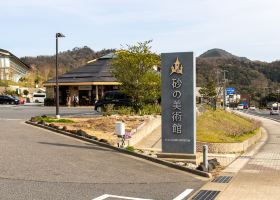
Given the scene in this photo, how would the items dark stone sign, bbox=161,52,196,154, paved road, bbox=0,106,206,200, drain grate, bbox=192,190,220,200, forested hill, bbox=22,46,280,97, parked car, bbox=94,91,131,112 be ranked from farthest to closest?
1. forested hill, bbox=22,46,280,97
2. parked car, bbox=94,91,131,112
3. dark stone sign, bbox=161,52,196,154
4. drain grate, bbox=192,190,220,200
5. paved road, bbox=0,106,206,200

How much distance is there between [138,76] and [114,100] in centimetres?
424

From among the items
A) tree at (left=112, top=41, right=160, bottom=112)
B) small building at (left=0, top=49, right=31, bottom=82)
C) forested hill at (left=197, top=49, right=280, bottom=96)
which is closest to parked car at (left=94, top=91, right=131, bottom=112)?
tree at (left=112, top=41, right=160, bottom=112)

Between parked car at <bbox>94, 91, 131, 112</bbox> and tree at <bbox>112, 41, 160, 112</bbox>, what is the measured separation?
1738 mm

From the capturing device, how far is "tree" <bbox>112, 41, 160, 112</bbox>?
27.0 meters

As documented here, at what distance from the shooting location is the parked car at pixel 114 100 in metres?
29.8

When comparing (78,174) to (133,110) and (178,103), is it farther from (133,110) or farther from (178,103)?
(133,110)

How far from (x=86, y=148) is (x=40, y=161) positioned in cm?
307

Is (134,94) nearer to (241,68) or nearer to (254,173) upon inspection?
(254,173)

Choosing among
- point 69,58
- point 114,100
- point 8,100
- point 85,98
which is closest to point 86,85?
point 85,98

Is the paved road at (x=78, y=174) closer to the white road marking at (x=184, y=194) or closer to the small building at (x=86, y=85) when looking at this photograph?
the white road marking at (x=184, y=194)

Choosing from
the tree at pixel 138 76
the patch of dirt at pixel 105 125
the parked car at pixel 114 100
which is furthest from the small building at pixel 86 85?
the patch of dirt at pixel 105 125

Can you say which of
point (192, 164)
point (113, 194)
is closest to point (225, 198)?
point (113, 194)

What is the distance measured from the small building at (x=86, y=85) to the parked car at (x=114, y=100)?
54.8ft

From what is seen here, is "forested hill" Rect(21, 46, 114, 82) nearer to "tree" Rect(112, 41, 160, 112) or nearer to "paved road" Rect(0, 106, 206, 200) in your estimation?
"tree" Rect(112, 41, 160, 112)
